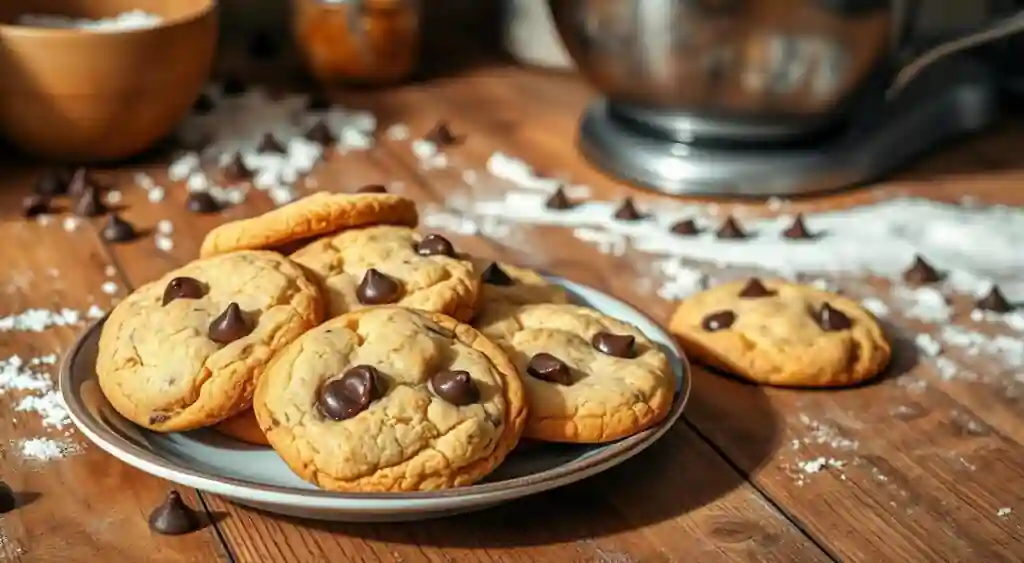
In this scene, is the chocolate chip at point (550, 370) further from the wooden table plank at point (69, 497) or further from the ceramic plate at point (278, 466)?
the wooden table plank at point (69, 497)

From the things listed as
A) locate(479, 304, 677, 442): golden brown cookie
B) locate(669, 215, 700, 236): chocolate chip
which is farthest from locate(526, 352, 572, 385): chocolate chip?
locate(669, 215, 700, 236): chocolate chip

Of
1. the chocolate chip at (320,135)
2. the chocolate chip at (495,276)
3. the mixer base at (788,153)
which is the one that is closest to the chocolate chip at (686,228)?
the mixer base at (788,153)

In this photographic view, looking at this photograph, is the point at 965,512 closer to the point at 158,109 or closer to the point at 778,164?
the point at 778,164

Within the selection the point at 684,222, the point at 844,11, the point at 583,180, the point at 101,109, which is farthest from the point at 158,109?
the point at 844,11

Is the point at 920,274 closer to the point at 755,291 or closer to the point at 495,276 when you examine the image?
the point at 755,291

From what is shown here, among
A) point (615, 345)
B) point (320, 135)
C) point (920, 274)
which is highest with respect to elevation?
point (615, 345)

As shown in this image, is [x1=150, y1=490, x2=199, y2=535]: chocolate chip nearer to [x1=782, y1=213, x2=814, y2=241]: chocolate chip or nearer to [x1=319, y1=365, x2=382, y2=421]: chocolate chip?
[x1=319, y1=365, x2=382, y2=421]: chocolate chip

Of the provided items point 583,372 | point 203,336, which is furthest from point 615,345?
point 203,336
